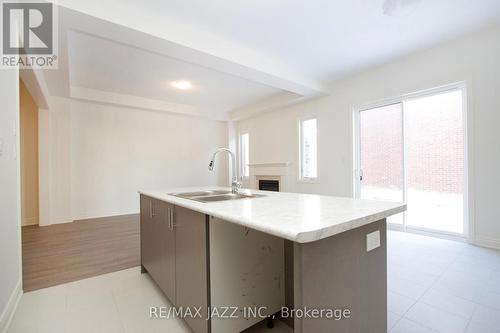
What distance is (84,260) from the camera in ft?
8.86

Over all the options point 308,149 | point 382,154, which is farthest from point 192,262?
point 308,149

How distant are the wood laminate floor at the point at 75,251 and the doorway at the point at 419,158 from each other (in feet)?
13.2

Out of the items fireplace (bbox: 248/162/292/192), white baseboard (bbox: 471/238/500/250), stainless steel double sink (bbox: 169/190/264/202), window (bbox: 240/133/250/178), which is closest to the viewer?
stainless steel double sink (bbox: 169/190/264/202)

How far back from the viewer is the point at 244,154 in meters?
7.31

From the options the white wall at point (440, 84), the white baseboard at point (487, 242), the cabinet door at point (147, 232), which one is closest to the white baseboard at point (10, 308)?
the cabinet door at point (147, 232)

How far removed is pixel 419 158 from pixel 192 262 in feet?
12.5

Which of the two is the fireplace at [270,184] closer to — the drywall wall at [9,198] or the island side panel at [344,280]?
the island side panel at [344,280]

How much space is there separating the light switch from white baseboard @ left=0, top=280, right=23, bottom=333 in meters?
2.30

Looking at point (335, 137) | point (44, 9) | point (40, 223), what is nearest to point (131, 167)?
point (40, 223)

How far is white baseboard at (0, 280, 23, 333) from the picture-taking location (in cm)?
151

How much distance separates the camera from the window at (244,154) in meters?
7.19

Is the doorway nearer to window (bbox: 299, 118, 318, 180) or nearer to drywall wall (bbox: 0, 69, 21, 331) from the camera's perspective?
window (bbox: 299, 118, 318, 180)

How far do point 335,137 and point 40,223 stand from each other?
5.93 meters

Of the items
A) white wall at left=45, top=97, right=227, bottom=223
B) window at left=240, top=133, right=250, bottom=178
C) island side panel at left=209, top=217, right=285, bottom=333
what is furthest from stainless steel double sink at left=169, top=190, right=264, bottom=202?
window at left=240, top=133, right=250, bottom=178
